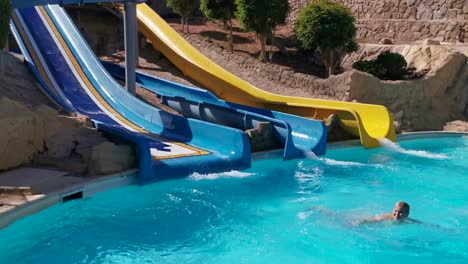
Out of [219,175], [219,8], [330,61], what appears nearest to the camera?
[219,175]

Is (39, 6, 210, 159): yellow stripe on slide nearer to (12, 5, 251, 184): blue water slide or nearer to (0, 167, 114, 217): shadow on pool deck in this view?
(12, 5, 251, 184): blue water slide

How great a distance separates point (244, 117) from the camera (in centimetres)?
1144

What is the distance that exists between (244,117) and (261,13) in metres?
4.98

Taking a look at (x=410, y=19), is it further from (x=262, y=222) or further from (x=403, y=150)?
(x=262, y=222)

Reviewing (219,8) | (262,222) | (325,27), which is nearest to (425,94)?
(325,27)

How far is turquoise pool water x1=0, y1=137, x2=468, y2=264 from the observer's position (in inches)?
257

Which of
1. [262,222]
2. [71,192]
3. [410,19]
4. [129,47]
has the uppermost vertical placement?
[410,19]

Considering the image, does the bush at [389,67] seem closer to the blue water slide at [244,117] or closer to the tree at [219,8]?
the blue water slide at [244,117]

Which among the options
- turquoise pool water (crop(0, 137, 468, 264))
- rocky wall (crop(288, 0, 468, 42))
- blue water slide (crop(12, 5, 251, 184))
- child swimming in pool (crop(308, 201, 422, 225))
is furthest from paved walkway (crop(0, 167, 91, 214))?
rocky wall (crop(288, 0, 468, 42))

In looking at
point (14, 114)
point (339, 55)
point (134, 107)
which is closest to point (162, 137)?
point (134, 107)

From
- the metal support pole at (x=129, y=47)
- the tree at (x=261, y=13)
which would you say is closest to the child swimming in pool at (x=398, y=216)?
the metal support pole at (x=129, y=47)

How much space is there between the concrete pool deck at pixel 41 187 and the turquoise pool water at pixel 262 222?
0.12 m

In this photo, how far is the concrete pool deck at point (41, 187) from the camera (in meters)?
7.02

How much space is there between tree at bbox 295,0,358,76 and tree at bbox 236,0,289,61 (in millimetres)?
621
